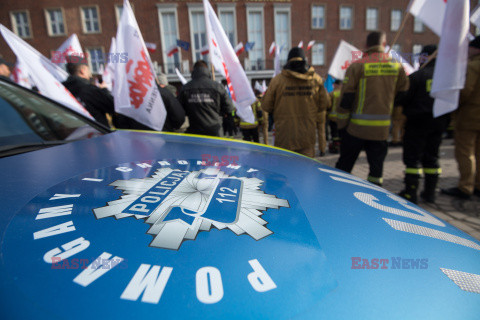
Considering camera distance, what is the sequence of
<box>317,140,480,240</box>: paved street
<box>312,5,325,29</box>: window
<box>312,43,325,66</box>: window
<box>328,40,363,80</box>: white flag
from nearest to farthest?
<box>317,140,480,240</box>: paved street → <box>328,40,363,80</box>: white flag → <box>312,5,325,29</box>: window → <box>312,43,325,66</box>: window

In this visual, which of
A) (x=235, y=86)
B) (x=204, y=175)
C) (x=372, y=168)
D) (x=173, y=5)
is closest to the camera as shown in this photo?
(x=204, y=175)

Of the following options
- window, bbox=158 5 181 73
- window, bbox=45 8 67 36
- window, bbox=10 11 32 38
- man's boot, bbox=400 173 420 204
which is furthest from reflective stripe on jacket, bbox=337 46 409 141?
window, bbox=10 11 32 38

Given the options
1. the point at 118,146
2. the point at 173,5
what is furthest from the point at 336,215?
the point at 173,5

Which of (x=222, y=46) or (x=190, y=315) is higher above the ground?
(x=222, y=46)

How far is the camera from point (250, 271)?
0.62 meters

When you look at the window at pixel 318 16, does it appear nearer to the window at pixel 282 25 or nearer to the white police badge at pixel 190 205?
the window at pixel 282 25

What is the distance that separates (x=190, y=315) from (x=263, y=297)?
0.16m

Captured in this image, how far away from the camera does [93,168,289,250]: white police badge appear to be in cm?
77

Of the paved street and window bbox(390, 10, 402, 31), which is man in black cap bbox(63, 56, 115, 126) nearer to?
the paved street

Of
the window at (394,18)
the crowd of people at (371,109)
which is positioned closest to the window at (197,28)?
the window at (394,18)

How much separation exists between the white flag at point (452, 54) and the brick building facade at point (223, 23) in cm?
1842

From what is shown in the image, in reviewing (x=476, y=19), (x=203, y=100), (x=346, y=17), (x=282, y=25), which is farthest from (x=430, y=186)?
(x=346, y=17)

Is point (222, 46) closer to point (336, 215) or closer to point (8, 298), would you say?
point (336, 215)

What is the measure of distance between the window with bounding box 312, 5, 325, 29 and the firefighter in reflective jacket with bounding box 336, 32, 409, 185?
70.4ft
